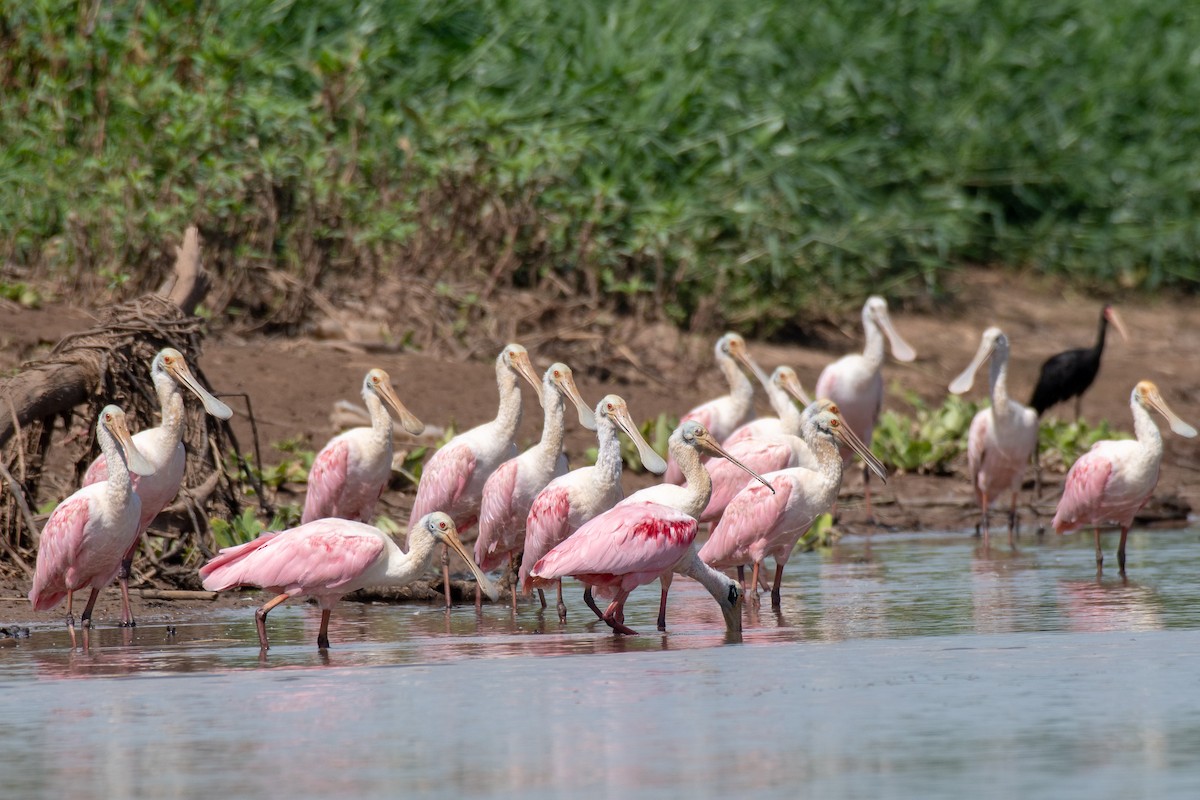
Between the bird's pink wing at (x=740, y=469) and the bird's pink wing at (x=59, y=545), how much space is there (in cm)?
354

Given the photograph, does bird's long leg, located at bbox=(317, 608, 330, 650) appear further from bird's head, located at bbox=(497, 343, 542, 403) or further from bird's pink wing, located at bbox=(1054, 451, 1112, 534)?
bird's pink wing, located at bbox=(1054, 451, 1112, 534)

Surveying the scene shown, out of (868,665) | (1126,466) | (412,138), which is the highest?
(412,138)

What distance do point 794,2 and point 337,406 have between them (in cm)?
813

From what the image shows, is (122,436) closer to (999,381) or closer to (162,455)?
(162,455)

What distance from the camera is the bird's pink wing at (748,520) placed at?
9.66 metres

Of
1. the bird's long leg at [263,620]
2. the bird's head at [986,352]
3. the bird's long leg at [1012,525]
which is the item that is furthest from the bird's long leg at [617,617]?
the bird's head at [986,352]

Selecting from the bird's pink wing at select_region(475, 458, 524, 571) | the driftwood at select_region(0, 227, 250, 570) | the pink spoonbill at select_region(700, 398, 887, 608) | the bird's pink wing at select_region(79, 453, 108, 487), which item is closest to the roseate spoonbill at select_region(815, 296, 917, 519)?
the pink spoonbill at select_region(700, 398, 887, 608)

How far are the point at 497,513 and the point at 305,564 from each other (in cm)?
177

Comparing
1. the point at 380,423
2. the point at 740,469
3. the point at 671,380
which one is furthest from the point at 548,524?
the point at 671,380

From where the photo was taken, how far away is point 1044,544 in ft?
42.9

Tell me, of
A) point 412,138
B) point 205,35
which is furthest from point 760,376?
point 205,35

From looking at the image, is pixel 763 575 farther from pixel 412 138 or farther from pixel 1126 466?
pixel 412 138

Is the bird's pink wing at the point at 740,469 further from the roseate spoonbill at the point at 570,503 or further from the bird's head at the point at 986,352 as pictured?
the bird's head at the point at 986,352

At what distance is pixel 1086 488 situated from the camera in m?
11.5
